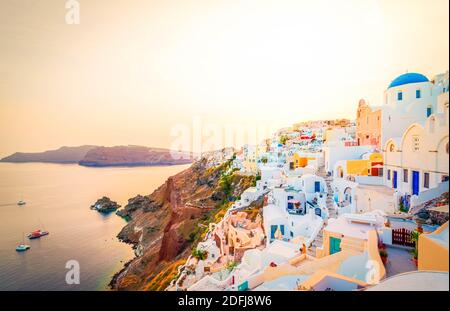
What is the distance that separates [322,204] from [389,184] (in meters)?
1.45

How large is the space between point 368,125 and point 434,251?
16.8ft

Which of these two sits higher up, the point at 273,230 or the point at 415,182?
→ the point at 415,182

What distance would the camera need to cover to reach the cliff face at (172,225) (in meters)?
8.70

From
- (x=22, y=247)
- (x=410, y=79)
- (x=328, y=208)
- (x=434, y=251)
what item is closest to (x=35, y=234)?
(x=22, y=247)

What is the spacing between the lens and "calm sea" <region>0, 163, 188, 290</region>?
502cm

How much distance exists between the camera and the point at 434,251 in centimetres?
175

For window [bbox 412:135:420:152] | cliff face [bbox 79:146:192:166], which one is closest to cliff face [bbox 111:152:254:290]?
cliff face [bbox 79:146:192:166]

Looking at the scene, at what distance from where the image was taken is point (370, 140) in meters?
6.20

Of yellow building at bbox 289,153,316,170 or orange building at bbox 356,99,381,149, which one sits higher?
orange building at bbox 356,99,381,149

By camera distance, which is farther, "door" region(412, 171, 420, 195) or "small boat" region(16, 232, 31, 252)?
"small boat" region(16, 232, 31, 252)

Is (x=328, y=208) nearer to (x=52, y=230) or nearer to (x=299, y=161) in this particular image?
(x=299, y=161)

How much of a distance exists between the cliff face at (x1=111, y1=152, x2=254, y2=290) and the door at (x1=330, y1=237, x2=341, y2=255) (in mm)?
4224

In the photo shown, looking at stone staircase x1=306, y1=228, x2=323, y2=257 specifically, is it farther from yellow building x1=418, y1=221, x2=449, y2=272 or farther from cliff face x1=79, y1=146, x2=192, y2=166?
cliff face x1=79, y1=146, x2=192, y2=166

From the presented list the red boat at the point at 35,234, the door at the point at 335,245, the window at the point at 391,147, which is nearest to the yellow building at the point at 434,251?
the door at the point at 335,245
